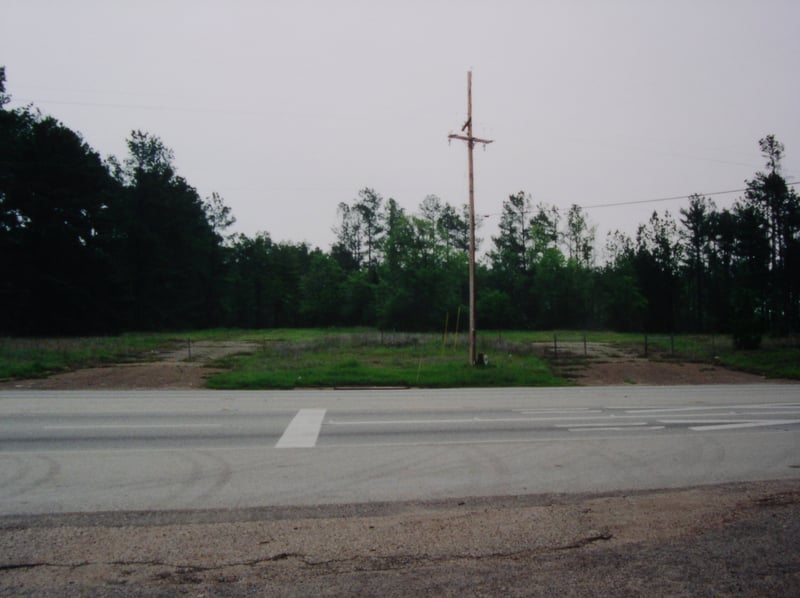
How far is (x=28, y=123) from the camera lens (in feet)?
186

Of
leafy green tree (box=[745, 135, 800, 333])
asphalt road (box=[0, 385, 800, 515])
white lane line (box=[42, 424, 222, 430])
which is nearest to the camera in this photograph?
asphalt road (box=[0, 385, 800, 515])

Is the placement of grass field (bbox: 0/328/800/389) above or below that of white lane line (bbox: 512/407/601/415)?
above

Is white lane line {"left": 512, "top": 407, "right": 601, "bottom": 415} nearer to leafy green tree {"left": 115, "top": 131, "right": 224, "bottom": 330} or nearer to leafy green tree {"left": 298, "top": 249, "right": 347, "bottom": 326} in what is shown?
leafy green tree {"left": 115, "top": 131, "right": 224, "bottom": 330}

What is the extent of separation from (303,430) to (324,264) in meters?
82.5

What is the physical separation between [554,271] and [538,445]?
79.5 metres

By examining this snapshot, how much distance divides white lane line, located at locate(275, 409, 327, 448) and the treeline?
44.7 metres

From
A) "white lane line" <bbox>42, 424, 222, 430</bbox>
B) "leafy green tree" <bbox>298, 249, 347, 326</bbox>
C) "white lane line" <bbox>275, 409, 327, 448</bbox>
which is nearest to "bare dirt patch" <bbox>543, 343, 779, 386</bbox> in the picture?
"white lane line" <bbox>275, 409, 327, 448</bbox>

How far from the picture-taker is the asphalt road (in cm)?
695

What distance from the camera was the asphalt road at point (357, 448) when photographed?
22.8 feet

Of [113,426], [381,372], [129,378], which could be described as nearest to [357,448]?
[113,426]

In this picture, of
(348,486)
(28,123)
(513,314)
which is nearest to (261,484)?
(348,486)

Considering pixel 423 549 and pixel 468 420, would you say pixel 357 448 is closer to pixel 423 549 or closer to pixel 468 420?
pixel 468 420

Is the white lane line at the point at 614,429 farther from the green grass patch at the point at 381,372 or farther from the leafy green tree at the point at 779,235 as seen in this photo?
the leafy green tree at the point at 779,235

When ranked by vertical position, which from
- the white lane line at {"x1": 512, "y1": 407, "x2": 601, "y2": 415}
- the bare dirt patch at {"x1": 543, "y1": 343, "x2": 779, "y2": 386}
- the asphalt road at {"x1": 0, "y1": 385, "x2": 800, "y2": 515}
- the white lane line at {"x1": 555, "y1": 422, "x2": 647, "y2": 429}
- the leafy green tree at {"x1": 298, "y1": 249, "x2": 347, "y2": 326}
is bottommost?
the bare dirt patch at {"x1": 543, "y1": 343, "x2": 779, "y2": 386}
